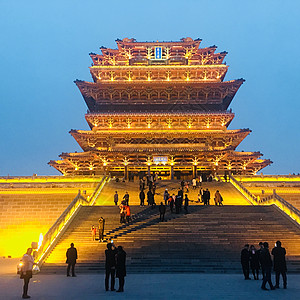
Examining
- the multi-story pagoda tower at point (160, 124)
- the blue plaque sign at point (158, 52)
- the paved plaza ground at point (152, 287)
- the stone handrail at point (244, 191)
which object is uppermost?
the blue plaque sign at point (158, 52)

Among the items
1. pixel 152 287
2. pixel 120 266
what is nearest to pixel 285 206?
pixel 152 287

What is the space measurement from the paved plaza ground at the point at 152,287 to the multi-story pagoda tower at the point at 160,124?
1017 inches

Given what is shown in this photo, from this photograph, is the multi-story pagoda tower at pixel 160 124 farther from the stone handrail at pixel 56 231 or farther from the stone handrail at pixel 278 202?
the stone handrail at pixel 56 231

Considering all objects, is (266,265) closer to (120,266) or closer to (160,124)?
(120,266)

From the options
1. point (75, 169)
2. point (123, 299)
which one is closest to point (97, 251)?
point (123, 299)

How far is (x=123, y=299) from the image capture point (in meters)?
9.09

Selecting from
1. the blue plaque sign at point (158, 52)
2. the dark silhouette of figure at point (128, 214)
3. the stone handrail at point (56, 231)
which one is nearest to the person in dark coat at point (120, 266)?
the stone handrail at point (56, 231)

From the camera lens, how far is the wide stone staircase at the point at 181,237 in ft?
46.1

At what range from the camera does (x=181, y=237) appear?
1681cm

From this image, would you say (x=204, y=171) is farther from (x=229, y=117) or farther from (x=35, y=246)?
(x=35, y=246)

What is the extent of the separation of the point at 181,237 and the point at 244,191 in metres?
11.8

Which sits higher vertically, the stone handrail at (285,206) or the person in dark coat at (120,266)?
the stone handrail at (285,206)

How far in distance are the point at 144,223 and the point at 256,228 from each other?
5.81 metres

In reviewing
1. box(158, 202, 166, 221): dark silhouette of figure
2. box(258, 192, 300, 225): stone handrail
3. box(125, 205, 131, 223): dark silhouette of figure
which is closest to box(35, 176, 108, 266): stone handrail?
box(125, 205, 131, 223): dark silhouette of figure
